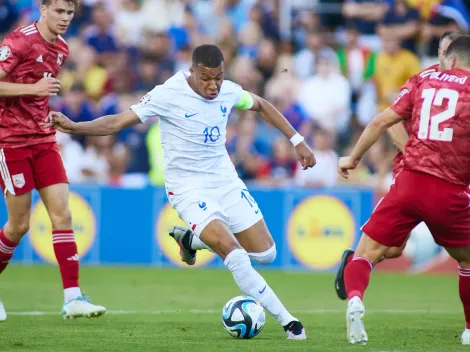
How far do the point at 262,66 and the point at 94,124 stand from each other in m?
10.6

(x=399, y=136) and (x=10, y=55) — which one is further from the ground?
(x=10, y=55)

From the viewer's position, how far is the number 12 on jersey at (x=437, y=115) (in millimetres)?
7430

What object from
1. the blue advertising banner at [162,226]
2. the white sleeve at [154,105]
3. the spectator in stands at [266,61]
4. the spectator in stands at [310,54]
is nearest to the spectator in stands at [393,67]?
the spectator in stands at [310,54]

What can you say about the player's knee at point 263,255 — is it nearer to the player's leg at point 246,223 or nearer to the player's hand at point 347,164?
the player's leg at point 246,223

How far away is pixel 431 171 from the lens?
7.45m

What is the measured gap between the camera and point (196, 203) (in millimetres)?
8383

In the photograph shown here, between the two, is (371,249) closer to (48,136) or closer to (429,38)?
(48,136)

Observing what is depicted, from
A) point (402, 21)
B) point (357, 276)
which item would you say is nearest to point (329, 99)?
point (402, 21)

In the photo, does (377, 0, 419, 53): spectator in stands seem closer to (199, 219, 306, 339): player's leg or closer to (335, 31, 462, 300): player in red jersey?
(335, 31, 462, 300): player in red jersey

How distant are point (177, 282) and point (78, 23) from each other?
7.65 meters

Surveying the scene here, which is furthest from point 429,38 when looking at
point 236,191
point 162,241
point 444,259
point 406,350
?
point 406,350

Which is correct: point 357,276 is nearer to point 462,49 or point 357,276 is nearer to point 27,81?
point 462,49

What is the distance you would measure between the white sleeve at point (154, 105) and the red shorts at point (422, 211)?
2.09 m

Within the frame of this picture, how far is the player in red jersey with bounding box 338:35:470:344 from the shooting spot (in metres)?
7.44
